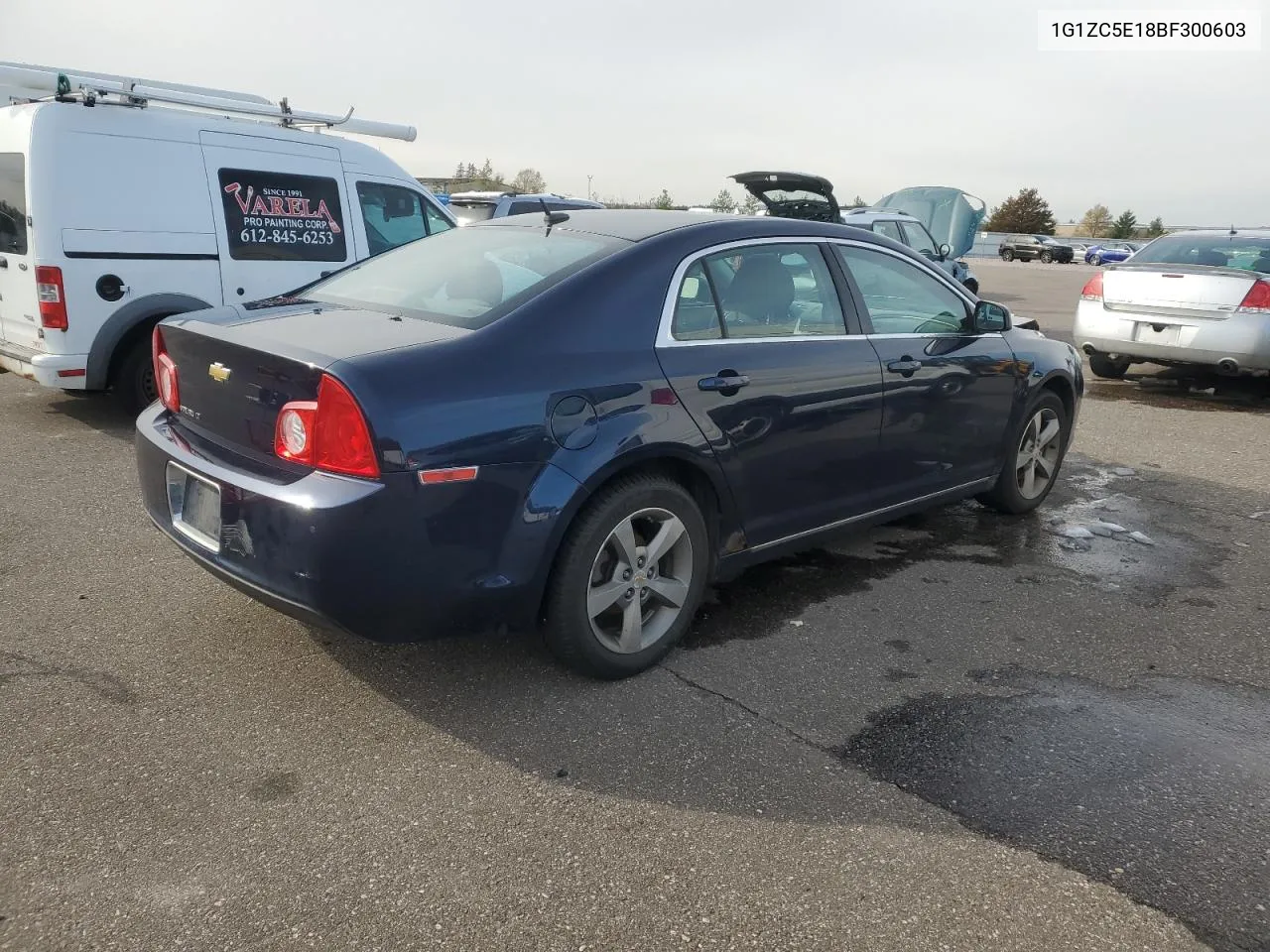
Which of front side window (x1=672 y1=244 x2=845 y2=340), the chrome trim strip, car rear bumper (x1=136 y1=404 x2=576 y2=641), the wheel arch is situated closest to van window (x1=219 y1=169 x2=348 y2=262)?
the wheel arch

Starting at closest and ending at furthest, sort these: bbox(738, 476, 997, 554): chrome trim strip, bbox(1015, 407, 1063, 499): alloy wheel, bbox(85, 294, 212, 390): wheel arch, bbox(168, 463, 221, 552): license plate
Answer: bbox(168, 463, 221, 552): license plate, bbox(738, 476, 997, 554): chrome trim strip, bbox(1015, 407, 1063, 499): alloy wheel, bbox(85, 294, 212, 390): wheel arch

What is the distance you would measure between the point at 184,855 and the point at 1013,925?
197cm

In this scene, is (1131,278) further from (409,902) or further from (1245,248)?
(409,902)

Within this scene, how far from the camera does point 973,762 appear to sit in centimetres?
298

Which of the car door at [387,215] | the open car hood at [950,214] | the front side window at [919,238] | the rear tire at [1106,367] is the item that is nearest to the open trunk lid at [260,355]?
the car door at [387,215]

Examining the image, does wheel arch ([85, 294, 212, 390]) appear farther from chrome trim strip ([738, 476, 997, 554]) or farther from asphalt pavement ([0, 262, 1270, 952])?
chrome trim strip ([738, 476, 997, 554])

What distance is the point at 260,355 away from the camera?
2998 mm

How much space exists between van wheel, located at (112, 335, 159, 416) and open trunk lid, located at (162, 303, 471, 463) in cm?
364

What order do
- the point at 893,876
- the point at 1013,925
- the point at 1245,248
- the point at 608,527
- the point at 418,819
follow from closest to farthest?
1. the point at 1013,925
2. the point at 893,876
3. the point at 418,819
4. the point at 608,527
5. the point at 1245,248

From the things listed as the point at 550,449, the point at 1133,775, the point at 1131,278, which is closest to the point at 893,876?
the point at 1133,775

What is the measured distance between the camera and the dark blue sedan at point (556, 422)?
9.21ft

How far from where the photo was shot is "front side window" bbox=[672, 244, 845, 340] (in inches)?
140

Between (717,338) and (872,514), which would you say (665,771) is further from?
(872,514)

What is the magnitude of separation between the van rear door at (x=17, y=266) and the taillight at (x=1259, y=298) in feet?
30.6
